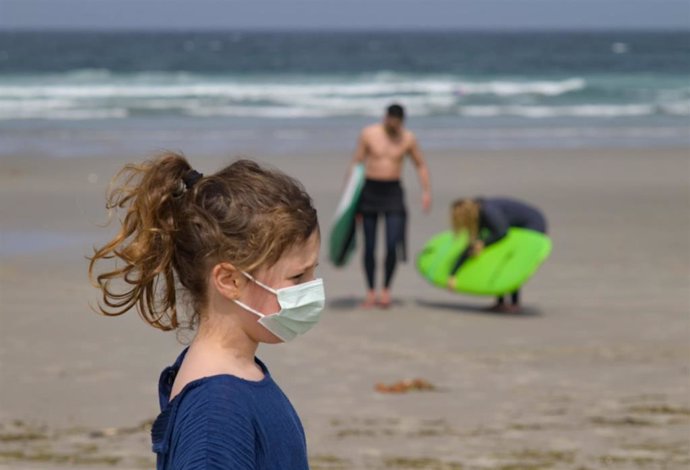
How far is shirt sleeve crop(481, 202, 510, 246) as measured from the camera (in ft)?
32.0

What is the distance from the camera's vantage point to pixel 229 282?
2.17 metres

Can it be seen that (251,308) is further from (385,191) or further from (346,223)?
(346,223)

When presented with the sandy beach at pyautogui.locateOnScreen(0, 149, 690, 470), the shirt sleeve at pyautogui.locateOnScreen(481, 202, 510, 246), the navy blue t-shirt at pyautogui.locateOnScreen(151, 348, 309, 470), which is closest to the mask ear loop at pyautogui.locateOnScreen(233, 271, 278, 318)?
the navy blue t-shirt at pyautogui.locateOnScreen(151, 348, 309, 470)

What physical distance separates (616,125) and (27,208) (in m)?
16.8

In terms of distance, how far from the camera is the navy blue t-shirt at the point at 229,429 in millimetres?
1927

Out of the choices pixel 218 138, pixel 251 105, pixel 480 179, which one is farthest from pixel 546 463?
pixel 251 105

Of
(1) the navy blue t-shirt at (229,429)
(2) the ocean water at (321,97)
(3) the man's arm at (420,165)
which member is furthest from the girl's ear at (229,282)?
(2) the ocean water at (321,97)

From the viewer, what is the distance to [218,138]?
76.0 ft

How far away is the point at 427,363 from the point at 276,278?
19.0ft

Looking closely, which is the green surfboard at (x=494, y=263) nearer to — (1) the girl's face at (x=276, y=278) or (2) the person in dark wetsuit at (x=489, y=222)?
(2) the person in dark wetsuit at (x=489, y=222)

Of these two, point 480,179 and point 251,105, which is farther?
point 251,105

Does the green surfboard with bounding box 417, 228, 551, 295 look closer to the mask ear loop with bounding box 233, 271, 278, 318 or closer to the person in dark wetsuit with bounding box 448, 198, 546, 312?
the person in dark wetsuit with bounding box 448, 198, 546, 312

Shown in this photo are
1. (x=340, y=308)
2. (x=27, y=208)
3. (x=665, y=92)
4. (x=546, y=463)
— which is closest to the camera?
(x=546, y=463)

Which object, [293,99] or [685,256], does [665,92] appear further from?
[685,256]
